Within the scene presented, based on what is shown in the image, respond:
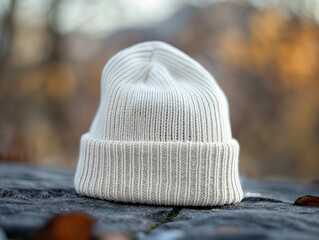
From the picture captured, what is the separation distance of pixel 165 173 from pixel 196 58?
19.4 ft

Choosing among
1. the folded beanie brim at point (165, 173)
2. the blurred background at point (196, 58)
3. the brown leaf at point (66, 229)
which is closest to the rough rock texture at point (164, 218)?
the folded beanie brim at point (165, 173)

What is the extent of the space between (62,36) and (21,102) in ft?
3.39

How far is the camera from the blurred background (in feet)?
24.9

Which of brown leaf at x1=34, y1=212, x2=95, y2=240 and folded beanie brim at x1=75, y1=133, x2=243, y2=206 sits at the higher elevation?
folded beanie brim at x1=75, y1=133, x2=243, y2=206

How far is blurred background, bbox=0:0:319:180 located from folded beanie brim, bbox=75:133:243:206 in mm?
5173

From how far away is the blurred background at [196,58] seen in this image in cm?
759

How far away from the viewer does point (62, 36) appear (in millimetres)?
8352

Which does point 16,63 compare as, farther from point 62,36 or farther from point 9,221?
point 9,221

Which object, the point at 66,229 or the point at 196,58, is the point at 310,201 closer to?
the point at 66,229

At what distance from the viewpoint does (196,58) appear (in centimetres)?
789

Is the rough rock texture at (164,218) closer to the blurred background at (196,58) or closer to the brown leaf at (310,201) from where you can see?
the brown leaf at (310,201)

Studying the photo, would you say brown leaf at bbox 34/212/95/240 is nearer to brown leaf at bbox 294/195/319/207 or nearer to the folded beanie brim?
the folded beanie brim

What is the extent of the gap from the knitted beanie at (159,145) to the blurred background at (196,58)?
200 inches

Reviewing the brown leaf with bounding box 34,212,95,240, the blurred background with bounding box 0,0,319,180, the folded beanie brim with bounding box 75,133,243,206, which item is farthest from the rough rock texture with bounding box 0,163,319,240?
the blurred background with bounding box 0,0,319,180
